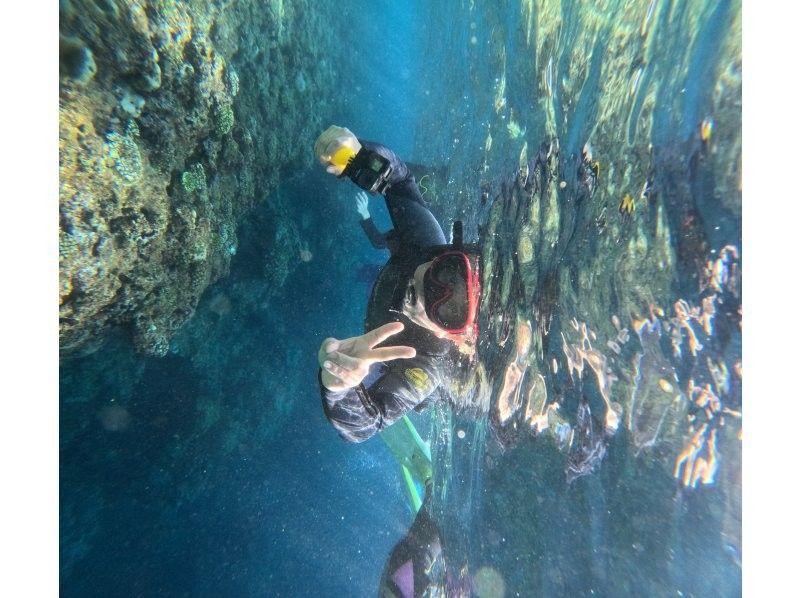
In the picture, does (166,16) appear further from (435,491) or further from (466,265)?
(435,491)

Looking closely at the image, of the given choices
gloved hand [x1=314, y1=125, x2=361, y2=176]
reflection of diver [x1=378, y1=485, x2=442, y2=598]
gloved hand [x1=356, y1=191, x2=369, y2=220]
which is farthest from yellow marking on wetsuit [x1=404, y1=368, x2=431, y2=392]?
reflection of diver [x1=378, y1=485, x2=442, y2=598]

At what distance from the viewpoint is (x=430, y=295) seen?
329cm

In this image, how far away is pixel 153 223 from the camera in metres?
3.11

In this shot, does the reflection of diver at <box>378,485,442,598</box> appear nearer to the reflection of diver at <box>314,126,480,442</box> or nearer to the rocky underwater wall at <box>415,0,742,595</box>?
the rocky underwater wall at <box>415,0,742,595</box>

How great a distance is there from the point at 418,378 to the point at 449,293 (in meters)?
0.91

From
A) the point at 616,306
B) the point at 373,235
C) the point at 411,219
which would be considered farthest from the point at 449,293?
the point at 373,235

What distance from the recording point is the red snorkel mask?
3.12 meters

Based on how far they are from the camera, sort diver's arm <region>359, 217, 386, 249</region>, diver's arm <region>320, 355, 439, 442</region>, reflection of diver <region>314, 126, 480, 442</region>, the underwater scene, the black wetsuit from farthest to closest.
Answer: diver's arm <region>359, 217, 386, 249</region>, the black wetsuit, diver's arm <region>320, 355, 439, 442</region>, reflection of diver <region>314, 126, 480, 442</region>, the underwater scene

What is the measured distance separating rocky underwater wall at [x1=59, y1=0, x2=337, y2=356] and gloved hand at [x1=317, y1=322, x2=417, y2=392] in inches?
66.7

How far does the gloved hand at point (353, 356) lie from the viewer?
2.62 meters
